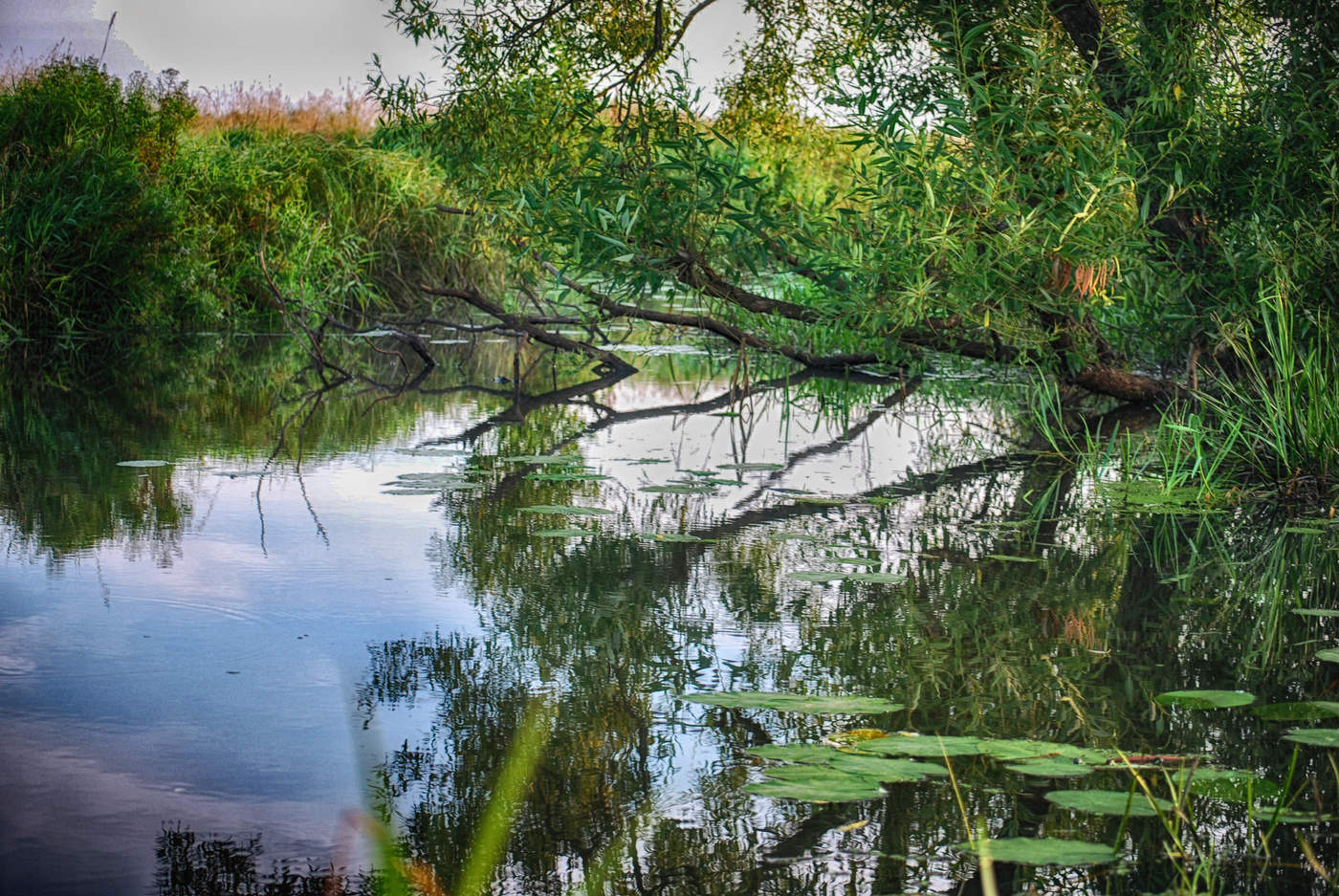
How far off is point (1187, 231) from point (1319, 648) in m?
2.88

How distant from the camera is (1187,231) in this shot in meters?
5.40

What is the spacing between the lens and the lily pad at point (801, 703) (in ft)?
7.64

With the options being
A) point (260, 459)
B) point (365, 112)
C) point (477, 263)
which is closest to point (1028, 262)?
point (260, 459)

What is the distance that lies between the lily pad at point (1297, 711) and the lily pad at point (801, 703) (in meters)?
0.60

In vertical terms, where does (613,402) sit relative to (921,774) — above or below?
above

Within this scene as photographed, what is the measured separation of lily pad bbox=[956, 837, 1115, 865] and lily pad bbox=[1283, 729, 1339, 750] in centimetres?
58

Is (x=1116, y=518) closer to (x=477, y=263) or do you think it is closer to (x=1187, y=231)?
(x=1187, y=231)

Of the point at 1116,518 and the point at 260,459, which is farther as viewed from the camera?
the point at 260,459

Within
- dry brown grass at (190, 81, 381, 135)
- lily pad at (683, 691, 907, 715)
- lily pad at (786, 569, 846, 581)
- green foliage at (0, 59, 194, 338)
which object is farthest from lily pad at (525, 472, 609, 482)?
dry brown grass at (190, 81, 381, 135)

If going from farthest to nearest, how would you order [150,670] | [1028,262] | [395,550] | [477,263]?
[477,263]
[1028,262]
[395,550]
[150,670]

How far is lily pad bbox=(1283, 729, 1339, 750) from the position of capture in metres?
2.18

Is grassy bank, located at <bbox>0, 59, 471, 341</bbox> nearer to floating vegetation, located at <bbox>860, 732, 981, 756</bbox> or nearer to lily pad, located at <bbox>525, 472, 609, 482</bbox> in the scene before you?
lily pad, located at <bbox>525, 472, 609, 482</bbox>

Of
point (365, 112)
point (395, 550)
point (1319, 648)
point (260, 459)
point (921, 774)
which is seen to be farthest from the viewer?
point (365, 112)

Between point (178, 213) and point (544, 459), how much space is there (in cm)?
603
